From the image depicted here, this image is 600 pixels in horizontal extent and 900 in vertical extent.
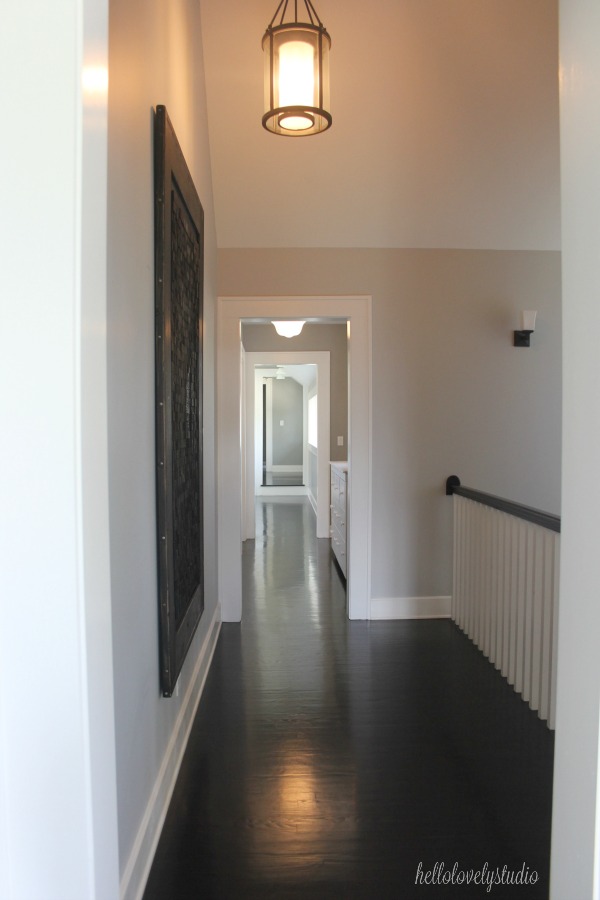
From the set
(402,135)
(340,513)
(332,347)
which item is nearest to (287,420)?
(332,347)

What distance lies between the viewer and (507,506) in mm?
3131

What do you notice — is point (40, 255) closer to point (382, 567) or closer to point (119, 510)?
point (119, 510)

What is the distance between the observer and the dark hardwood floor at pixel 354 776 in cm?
186

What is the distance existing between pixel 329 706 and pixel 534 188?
3331mm

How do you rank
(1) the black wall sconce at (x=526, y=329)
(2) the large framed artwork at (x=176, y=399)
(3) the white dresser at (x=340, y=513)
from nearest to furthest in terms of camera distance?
(2) the large framed artwork at (x=176, y=399) → (1) the black wall sconce at (x=526, y=329) → (3) the white dresser at (x=340, y=513)

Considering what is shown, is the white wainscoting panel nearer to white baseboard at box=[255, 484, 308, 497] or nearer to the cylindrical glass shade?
the cylindrical glass shade

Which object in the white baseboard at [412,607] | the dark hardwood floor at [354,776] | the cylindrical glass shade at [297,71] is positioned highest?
the cylindrical glass shade at [297,71]

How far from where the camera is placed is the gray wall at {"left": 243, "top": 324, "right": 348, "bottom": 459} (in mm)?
7125

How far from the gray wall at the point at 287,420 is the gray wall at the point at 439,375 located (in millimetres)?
10881

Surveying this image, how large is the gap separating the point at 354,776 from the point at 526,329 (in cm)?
301

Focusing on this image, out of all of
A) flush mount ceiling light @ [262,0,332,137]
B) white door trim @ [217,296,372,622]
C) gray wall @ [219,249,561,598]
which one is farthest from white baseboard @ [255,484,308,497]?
flush mount ceiling light @ [262,0,332,137]

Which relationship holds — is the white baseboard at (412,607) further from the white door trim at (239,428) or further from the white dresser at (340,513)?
the white dresser at (340,513)

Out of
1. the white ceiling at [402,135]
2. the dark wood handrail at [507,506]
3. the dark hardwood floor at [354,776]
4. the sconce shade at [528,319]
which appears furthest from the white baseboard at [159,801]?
the sconce shade at [528,319]

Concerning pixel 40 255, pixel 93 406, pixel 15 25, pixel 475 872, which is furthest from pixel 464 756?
pixel 15 25
